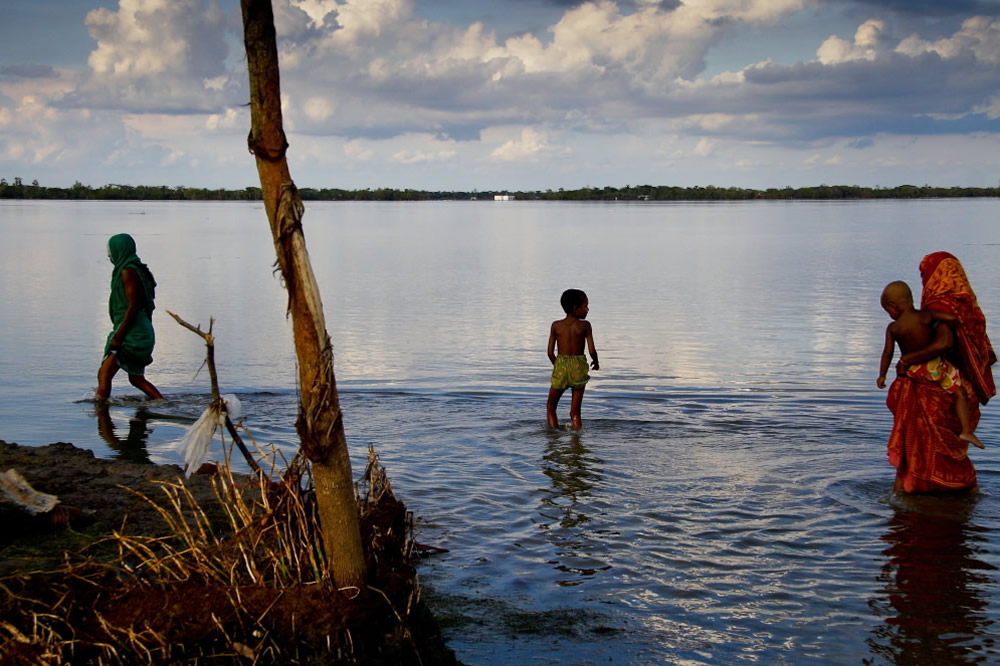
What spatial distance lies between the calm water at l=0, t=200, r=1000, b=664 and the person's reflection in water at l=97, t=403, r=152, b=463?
0.04 metres

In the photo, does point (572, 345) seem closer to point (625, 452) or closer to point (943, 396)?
point (625, 452)

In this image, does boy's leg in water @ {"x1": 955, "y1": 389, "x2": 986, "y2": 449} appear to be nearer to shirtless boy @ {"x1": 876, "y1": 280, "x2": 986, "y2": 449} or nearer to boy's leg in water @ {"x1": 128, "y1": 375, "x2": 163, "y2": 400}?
shirtless boy @ {"x1": 876, "y1": 280, "x2": 986, "y2": 449}

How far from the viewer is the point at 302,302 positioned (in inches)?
155

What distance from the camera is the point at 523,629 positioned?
4.92 m

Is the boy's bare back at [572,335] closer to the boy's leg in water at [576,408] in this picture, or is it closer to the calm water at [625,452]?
the boy's leg in water at [576,408]

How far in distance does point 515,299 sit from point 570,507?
1378 cm

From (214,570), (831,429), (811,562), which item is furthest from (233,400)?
(831,429)

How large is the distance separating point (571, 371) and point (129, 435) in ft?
13.9

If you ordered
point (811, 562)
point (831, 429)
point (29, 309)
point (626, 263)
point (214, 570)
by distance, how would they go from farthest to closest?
point (626, 263) → point (29, 309) → point (831, 429) → point (811, 562) → point (214, 570)

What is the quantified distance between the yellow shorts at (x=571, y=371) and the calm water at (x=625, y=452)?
0.53 m

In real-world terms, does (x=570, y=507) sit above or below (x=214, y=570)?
below

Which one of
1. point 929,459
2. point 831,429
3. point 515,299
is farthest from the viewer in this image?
point 515,299

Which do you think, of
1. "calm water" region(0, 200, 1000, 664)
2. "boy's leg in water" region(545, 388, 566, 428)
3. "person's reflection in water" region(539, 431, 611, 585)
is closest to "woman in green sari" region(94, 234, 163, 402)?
"calm water" region(0, 200, 1000, 664)

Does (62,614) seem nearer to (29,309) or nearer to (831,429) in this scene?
(831,429)
